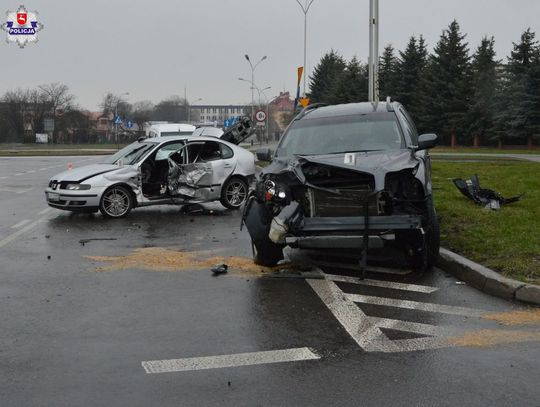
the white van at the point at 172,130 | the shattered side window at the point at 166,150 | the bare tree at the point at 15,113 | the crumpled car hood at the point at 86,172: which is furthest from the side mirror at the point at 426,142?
the bare tree at the point at 15,113

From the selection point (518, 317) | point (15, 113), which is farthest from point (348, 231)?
point (15, 113)

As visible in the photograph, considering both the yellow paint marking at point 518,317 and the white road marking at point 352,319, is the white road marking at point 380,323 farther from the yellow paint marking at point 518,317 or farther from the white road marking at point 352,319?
the yellow paint marking at point 518,317

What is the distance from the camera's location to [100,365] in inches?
169

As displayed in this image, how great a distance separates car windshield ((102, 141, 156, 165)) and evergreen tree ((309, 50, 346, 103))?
205 feet

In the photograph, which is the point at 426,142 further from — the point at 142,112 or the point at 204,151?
the point at 142,112

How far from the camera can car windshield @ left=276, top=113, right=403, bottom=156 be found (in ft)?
26.0

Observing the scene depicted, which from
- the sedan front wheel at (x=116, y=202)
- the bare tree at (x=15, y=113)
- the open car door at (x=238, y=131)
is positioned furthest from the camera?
the bare tree at (x=15, y=113)

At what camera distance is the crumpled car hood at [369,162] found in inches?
260

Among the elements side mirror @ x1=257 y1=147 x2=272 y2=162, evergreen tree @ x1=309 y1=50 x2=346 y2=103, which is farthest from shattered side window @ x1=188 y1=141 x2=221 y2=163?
evergreen tree @ x1=309 y1=50 x2=346 y2=103

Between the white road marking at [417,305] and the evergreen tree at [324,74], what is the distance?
6929 cm

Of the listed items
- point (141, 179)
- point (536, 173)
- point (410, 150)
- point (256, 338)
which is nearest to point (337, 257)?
point (410, 150)

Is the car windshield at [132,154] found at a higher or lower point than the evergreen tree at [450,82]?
lower

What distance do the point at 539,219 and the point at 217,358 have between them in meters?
7.00

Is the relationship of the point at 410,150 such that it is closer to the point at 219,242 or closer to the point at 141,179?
the point at 219,242
